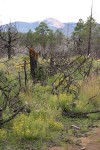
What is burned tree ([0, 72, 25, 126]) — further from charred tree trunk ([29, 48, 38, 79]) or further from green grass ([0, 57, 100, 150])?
charred tree trunk ([29, 48, 38, 79])

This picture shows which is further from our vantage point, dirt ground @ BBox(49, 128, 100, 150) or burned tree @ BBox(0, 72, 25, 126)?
burned tree @ BBox(0, 72, 25, 126)

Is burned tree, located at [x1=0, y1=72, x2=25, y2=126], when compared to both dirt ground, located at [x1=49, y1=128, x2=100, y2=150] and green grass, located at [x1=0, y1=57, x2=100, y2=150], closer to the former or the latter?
green grass, located at [x1=0, y1=57, x2=100, y2=150]

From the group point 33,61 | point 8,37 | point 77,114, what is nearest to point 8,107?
point 77,114

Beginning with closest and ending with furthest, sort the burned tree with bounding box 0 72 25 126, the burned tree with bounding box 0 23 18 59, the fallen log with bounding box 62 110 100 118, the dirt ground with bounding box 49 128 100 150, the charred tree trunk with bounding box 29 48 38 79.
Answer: the dirt ground with bounding box 49 128 100 150 < the burned tree with bounding box 0 72 25 126 < the fallen log with bounding box 62 110 100 118 < the burned tree with bounding box 0 23 18 59 < the charred tree trunk with bounding box 29 48 38 79

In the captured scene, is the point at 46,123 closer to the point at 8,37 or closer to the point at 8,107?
the point at 8,107

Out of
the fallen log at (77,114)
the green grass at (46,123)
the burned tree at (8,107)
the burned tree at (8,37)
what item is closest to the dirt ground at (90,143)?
the green grass at (46,123)

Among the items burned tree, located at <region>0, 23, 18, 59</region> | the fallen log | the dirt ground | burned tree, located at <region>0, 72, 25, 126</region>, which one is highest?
burned tree, located at <region>0, 23, 18, 59</region>

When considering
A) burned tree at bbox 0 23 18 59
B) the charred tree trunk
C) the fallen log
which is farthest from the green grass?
the charred tree trunk

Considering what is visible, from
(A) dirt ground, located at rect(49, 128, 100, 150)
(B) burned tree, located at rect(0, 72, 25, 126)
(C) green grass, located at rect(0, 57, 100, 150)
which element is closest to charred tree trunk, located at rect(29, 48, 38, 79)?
(C) green grass, located at rect(0, 57, 100, 150)

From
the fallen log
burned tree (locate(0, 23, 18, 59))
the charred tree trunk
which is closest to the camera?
the fallen log

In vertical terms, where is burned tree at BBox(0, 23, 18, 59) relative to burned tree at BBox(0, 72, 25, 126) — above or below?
above

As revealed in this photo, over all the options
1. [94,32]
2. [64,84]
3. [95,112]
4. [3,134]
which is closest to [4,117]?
[3,134]

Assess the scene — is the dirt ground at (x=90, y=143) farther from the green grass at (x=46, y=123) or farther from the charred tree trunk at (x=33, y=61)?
the charred tree trunk at (x=33, y=61)

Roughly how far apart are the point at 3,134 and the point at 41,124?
915 millimetres
